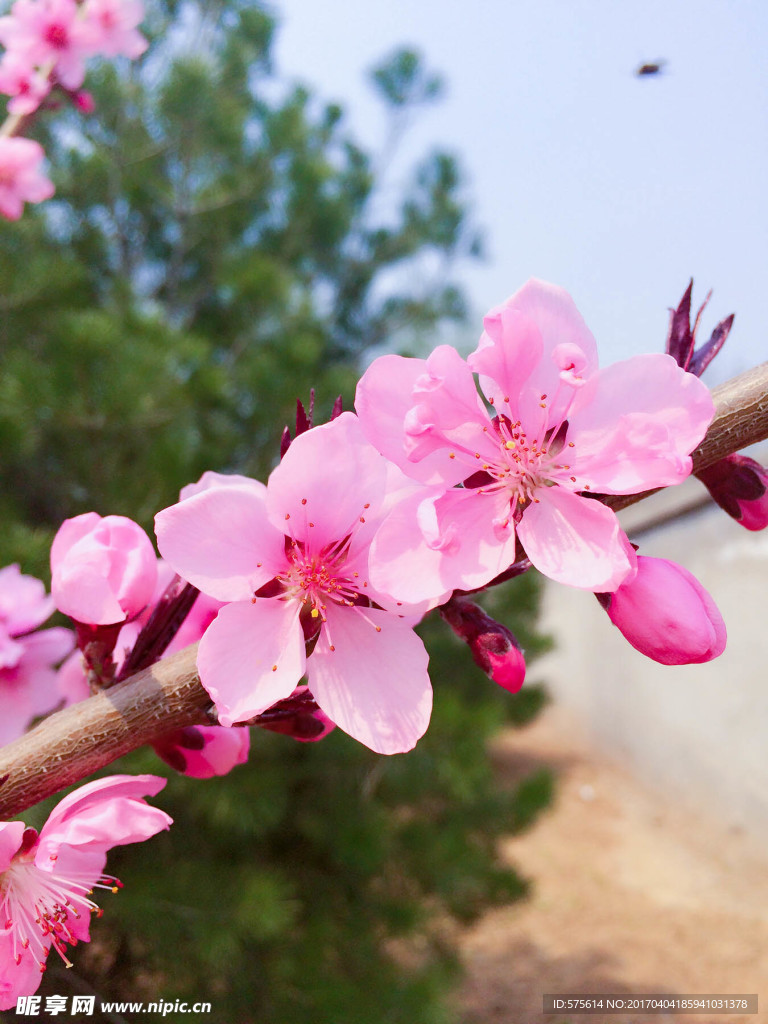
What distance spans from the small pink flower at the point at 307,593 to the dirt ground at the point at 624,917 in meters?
2.08

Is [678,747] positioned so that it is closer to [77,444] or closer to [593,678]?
[593,678]

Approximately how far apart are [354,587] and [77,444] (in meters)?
1.55

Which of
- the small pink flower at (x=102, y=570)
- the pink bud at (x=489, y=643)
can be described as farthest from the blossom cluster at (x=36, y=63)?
the pink bud at (x=489, y=643)

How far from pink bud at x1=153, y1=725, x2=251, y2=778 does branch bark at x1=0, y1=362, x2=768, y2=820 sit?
0.14 ft

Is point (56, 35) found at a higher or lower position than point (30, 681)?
higher

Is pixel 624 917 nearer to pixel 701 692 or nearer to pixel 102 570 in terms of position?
pixel 701 692

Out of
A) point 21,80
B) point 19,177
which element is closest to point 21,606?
point 19,177

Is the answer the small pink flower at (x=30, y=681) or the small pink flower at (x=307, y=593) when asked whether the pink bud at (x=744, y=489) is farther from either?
the small pink flower at (x=30, y=681)

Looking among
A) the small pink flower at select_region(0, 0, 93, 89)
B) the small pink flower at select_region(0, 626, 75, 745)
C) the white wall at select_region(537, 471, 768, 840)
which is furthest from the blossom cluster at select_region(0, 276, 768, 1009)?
the white wall at select_region(537, 471, 768, 840)

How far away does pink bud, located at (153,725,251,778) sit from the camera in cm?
33

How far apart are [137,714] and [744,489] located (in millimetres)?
258

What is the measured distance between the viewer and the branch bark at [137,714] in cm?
28

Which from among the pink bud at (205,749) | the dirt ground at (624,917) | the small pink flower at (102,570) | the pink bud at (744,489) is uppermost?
the small pink flower at (102,570)

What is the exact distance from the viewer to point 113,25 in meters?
0.97
